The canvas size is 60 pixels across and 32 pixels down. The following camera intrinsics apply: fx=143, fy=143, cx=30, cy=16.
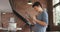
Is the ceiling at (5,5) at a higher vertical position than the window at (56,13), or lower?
higher

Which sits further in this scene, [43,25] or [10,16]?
[10,16]

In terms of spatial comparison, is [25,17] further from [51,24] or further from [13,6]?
[51,24]

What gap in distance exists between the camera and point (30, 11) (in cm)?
588

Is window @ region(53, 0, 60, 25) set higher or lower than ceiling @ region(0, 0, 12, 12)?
lower

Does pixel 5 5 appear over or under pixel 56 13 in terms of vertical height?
over

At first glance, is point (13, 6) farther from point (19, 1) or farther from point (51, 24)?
point (51, 24)

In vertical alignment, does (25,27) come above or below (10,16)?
below

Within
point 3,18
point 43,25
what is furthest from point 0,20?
point 43,25

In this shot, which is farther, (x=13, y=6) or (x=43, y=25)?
(x=13, y=6)

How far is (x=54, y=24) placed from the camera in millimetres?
5770

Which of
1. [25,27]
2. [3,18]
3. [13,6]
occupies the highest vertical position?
[13,6]

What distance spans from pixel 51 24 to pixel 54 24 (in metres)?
0.12

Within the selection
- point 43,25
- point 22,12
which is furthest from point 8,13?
point 43,25

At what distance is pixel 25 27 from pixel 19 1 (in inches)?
43.6
